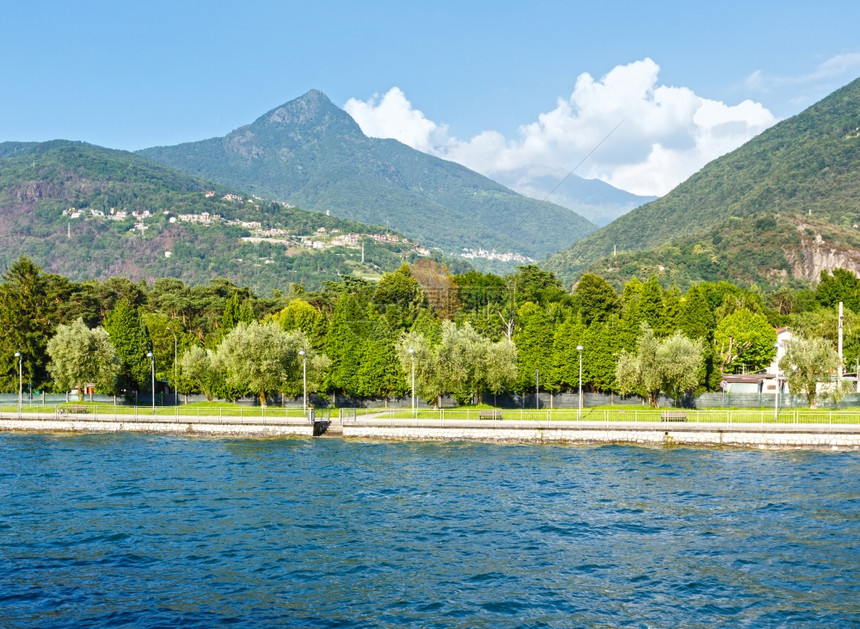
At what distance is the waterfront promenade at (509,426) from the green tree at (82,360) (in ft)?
28.9

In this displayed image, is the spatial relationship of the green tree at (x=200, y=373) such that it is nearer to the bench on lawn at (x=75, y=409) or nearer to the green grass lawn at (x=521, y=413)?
the green grass lawn at (x=521, y=413)

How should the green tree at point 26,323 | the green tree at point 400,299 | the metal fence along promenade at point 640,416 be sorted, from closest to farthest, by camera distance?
the metal fence along promenade at point 640,416 < the green tree at point 26,323 < the green tree at point 400,299

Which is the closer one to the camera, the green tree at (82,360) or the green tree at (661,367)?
the green tree at (661,367)

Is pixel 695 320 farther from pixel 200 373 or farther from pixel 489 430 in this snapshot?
pixel 200 373

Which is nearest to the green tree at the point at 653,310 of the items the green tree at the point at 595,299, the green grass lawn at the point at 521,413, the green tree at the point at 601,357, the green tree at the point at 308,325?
the green tree at the point at 601,357

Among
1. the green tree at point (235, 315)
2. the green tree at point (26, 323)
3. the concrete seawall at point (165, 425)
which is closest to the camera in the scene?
the concrete seawall at point (165, 425)

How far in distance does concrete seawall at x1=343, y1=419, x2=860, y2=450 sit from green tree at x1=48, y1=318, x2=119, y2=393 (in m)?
32.1

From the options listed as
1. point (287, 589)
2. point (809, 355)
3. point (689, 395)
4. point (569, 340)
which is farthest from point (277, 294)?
point (287, 589)

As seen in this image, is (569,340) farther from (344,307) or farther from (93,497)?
(93,497)

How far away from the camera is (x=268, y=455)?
2141 inches

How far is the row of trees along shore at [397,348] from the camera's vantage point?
230 ft

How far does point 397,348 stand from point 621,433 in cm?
2366

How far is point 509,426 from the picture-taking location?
59.5 m

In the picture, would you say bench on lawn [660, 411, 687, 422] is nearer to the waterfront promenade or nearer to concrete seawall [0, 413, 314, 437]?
the waterfront promenade
